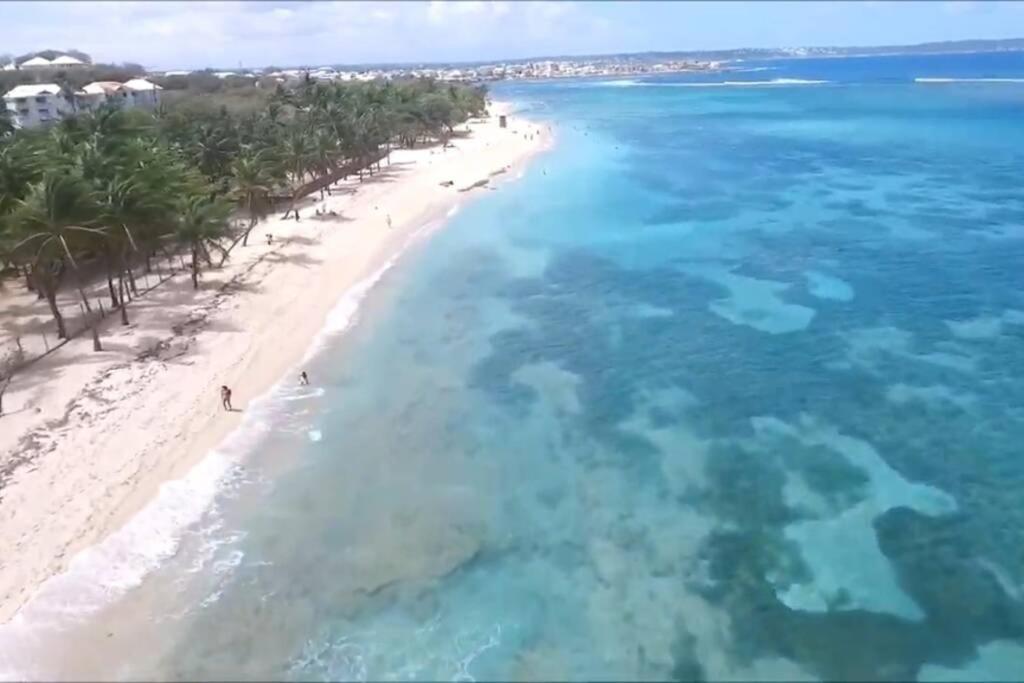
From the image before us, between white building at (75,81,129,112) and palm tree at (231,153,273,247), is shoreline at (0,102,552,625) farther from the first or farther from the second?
white building at (75,81,129,112)

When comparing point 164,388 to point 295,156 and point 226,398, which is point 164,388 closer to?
point 226,398

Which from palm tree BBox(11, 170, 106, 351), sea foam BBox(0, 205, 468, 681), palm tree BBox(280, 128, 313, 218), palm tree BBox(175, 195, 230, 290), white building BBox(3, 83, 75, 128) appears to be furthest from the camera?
white building BBox(3, 83, 75, 128)

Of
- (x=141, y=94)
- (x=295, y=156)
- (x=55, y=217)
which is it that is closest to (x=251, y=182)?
(x=295, y=156)

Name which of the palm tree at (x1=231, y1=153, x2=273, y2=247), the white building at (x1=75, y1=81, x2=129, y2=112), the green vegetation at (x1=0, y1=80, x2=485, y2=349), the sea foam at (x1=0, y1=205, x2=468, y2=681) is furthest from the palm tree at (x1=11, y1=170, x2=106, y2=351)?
the white building at (x1=75, y1=81, x2=129, y2=112)

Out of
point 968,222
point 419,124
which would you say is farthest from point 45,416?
point 419,124

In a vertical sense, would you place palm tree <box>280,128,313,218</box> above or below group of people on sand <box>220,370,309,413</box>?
above

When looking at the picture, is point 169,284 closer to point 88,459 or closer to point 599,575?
point 88,459

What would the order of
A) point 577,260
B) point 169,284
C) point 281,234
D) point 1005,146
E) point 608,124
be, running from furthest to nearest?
point 608,124, point 1005,146, point 281,234, point 577,260, point 169,284
